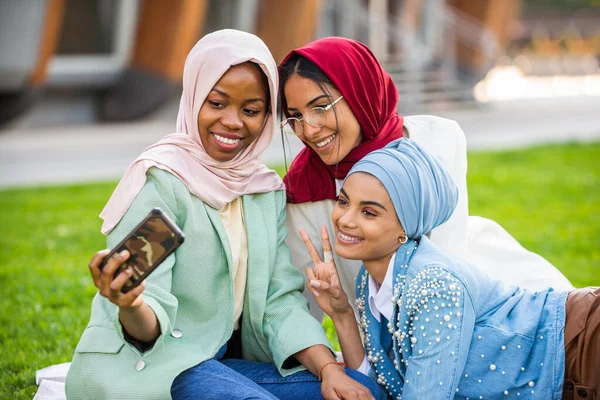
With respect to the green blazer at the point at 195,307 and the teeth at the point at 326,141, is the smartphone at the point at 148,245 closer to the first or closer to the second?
the green blazer at the point at 195,307

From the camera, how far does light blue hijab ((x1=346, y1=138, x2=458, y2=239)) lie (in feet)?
9.70

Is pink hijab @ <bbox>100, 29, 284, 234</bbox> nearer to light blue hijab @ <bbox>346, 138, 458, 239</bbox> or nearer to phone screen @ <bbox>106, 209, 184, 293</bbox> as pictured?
phone screen @ <bbox>106, 209, 184, 293</bbox>

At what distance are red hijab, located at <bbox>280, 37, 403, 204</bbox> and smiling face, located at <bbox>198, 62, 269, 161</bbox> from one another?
30 centimetres

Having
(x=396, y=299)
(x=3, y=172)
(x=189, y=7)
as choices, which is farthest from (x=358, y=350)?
(x=189, y=7)

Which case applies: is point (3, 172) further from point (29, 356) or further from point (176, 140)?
point (176, 140)

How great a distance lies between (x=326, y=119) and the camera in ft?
10.9

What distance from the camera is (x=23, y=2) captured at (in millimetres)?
12938

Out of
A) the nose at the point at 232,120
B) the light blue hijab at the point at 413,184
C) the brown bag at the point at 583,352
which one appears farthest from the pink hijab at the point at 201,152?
the brown bag at the point at 583,352

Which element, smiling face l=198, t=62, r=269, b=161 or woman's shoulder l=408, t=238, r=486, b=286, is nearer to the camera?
woman's shoulder l=408, t=238, r=486, b=286

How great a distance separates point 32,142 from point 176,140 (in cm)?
1132

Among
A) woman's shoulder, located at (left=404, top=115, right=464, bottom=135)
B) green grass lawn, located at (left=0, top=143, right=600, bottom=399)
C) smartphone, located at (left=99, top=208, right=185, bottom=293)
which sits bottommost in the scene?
green grass lawn, located at (left=0, top=143, right=600, bottom=399)

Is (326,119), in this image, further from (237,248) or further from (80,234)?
(80,234)

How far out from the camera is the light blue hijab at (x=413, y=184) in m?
2.96

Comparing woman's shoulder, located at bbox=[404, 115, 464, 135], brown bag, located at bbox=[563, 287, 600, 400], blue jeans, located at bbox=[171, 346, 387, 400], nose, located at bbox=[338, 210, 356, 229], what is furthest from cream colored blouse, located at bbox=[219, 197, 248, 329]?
brown bag, located at bbox=[563, 287, 600, 400]
